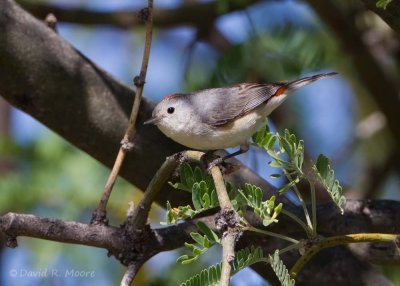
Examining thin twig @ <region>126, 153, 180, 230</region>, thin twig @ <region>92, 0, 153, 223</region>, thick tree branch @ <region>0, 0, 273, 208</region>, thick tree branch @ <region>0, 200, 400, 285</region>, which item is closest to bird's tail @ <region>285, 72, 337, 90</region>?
thick tree branch @ <region>0, 0, 273, 208</region>

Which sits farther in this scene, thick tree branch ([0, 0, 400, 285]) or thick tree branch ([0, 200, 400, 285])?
thick tree branch ([0, 0, 400, 285])

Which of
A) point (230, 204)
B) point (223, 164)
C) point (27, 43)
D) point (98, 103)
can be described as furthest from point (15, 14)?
point (230, 204)

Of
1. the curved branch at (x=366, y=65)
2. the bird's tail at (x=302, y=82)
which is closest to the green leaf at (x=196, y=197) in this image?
the bird's tail at (x=302, y=82)

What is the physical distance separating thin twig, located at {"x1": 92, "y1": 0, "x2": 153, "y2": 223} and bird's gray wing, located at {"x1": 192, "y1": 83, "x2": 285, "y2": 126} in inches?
11.3

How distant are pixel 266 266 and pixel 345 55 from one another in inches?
73.0

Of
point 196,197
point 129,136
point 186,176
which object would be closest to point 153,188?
point 186,176

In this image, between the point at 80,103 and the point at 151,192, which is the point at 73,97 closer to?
the point at 80,103

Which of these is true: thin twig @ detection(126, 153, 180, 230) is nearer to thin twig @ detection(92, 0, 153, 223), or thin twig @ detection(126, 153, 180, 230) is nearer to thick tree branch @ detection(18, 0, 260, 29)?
thin twig @ detection(92, 0, 153, 223)

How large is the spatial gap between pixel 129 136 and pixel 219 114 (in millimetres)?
374

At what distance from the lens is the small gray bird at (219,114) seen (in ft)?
8.80

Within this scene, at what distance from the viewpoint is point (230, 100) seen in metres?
2.85

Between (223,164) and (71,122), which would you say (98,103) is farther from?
(223,164)

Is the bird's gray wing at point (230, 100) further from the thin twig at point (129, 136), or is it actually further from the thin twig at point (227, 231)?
the thin twig at point (227, 231)

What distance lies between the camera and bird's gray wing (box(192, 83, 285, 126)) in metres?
2.77
